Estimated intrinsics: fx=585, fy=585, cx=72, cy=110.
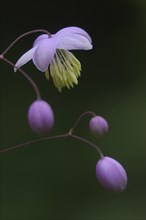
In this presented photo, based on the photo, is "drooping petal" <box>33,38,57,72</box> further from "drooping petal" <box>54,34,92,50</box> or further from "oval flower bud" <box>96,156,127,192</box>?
"oval flower bud" <box>96,156,127,192</box>

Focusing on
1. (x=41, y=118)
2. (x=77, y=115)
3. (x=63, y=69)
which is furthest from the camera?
(x=77, y=115)

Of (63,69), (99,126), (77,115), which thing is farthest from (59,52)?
(77,115)

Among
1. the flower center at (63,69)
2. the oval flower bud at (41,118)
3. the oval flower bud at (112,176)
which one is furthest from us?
the flower center at (63,69)

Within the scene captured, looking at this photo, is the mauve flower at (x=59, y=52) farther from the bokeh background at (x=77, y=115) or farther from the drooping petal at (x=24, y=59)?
the bokeh background at (x=77, y=115)

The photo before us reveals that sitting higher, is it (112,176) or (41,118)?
(41,118)

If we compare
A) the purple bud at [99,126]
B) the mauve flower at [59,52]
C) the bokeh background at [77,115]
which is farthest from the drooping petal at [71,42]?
the bokeh background at [77,115]

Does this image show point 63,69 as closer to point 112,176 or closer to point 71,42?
point 71,42

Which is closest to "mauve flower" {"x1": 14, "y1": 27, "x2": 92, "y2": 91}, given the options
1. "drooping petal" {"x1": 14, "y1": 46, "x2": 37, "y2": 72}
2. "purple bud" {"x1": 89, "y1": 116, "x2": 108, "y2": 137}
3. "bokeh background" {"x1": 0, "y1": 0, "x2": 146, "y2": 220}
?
"drooping petal" {"x1": 14, "y1": 46, "x2": 37, "y2": 72}

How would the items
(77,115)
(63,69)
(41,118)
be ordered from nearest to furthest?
Result: (41,118) → (63,69) → (77,115)
